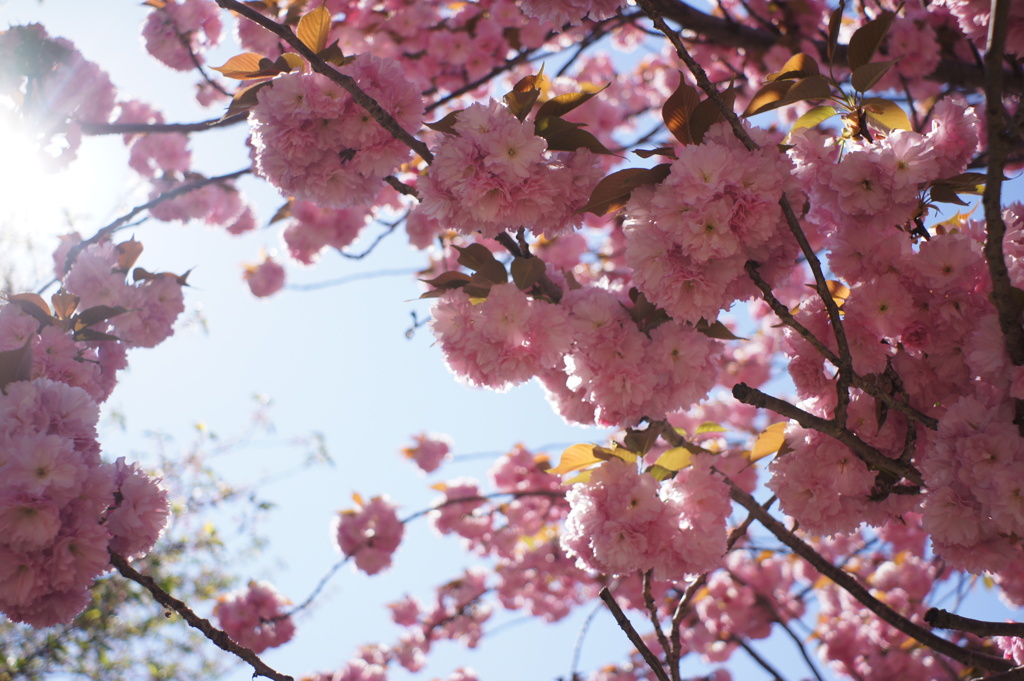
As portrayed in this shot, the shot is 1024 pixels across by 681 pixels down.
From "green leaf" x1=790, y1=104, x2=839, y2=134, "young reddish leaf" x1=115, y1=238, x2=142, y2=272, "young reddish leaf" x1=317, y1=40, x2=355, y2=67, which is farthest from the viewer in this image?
"young reddish leaf" x1=115, y1=238, x2=142, y2=272

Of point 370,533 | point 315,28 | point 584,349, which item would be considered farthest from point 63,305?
point 370,533

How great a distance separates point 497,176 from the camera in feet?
4.02

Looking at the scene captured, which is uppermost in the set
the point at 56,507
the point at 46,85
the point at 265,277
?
the point at 265,277

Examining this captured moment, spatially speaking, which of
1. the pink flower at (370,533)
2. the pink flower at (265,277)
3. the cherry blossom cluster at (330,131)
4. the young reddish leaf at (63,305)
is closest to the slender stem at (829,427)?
the cherry blossom cluster at (330,131)

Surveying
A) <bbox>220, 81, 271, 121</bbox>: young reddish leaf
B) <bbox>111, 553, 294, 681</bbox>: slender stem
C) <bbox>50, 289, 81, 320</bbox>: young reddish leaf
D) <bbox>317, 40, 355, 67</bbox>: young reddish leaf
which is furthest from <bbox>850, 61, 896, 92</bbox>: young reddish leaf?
<bbox>50, 289, 81, 320</bbox>: young reddish leaf

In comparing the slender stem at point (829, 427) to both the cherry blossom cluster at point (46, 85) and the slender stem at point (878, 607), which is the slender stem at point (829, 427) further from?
the cherry blossom cluster at point (46, 85)

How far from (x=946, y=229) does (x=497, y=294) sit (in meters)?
0.99

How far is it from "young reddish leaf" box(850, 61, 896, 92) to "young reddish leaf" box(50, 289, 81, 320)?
2.09 m

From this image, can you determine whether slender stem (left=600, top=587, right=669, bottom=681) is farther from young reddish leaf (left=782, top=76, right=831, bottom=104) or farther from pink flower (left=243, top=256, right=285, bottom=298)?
pink flower (left=243, top=256, right=285, bottom=298)

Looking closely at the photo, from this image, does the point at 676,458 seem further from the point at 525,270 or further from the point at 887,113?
the point at 887,113

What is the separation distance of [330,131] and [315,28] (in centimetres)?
21

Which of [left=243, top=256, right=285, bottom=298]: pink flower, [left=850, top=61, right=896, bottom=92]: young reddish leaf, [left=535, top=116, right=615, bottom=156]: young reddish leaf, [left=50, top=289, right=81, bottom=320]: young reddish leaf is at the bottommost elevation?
[left=850, top=61, right=896, bottom=92]: young reddish leaf

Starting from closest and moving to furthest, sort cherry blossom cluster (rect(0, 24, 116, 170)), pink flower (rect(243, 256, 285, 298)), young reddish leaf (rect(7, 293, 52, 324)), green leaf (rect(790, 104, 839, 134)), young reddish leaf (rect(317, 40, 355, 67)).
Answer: green leaf (rect(790, 104, 839, 134)), young reddish leaf (rect(317, 40, 355, 67)), young reddish leaf (rect(7, 293, 52, 324)), cherry blossom cluster (rect(0, 24, 116, 170)), pink flower (rect(243, 256, 285, 298))

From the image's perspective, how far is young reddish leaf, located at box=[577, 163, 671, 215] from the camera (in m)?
1.16
